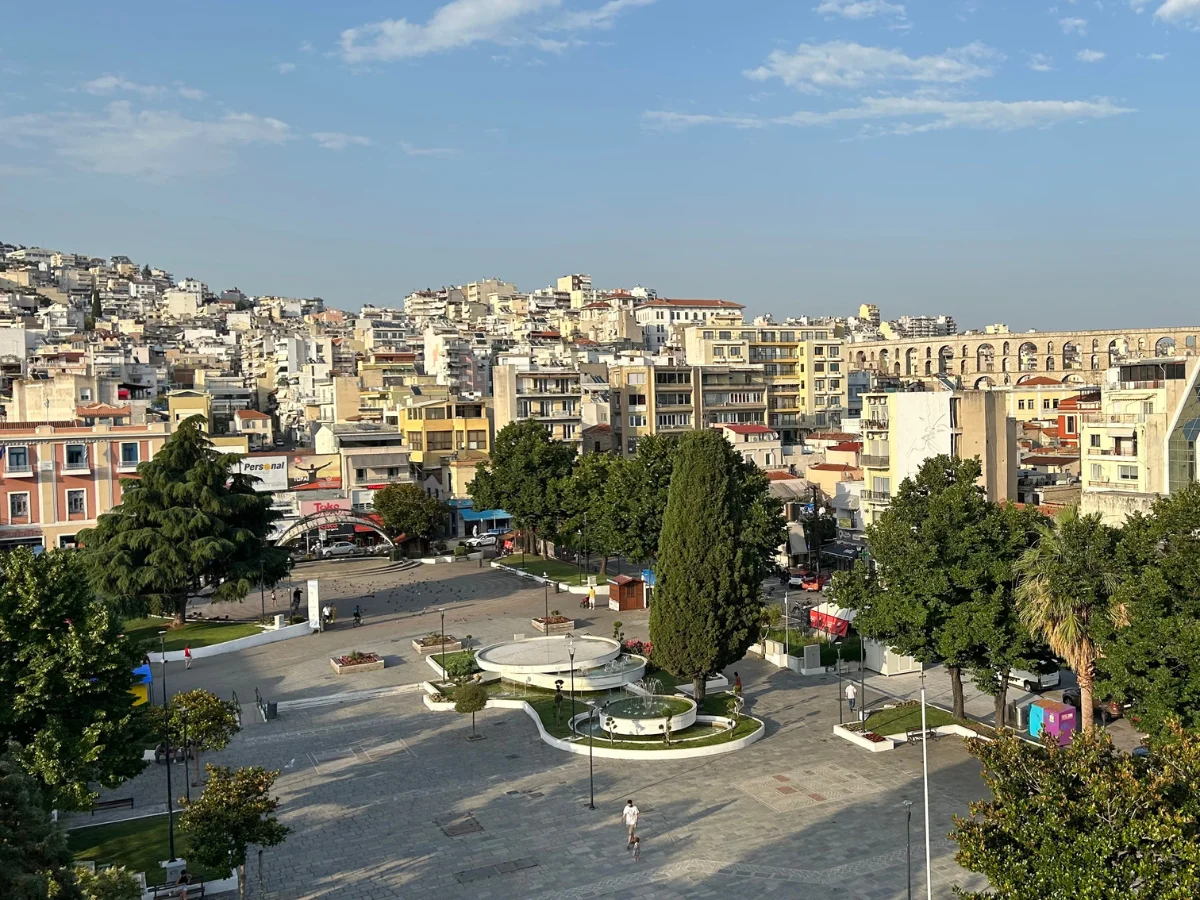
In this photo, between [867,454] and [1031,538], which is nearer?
[1031,538]

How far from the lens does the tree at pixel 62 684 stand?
18375mm

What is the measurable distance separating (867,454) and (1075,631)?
30900mm

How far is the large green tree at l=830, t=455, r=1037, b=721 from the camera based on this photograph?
24.5 meters

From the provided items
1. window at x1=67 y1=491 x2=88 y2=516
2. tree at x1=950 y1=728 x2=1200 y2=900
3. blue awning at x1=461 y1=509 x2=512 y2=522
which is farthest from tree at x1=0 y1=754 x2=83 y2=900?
blue awning at x1=461 y1=509 x2=512 y2=522

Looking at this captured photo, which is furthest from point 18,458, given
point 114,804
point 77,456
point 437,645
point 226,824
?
point 226,824

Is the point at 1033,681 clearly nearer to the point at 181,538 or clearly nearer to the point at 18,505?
the point at 181,538

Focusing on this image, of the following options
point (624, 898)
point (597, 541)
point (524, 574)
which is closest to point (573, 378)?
point (524, 574)

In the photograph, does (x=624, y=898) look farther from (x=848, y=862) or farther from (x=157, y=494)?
(x=157, y=494)

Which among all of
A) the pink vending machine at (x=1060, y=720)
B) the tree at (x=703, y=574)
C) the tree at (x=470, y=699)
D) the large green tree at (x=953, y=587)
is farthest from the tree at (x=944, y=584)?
the tree at (x=470, y=699)

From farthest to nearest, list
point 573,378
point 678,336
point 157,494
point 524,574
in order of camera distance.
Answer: point 678,336, point 573,378, point 524,574, point 157,494

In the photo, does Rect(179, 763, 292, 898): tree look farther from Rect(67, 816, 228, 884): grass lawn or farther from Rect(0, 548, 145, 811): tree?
Rect(0, 548, 145, 811): tree

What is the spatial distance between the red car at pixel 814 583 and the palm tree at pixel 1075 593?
74.1ft

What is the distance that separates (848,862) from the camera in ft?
61.5

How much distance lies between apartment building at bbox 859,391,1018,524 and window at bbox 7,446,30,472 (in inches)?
1539
